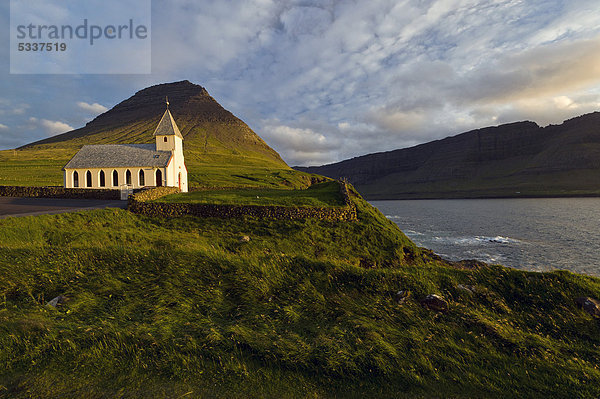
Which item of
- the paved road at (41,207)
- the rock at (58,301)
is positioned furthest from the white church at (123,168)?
the rock at (58,301)

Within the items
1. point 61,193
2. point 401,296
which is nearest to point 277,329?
point 401,296

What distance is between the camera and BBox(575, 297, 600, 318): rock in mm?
6164

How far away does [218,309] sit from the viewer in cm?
649

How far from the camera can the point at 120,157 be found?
43.2 metres

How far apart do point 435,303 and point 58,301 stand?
10066 millimetres

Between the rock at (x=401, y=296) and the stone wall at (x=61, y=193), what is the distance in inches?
1398

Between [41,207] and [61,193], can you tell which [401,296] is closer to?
[41,207]

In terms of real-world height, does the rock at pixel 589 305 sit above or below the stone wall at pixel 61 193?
below

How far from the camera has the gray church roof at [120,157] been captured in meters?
42.0

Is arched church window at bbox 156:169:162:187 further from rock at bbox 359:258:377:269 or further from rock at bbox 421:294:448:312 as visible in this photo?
rock at bbox 421:294:448:312

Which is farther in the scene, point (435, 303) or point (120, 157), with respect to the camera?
point (120, 157)

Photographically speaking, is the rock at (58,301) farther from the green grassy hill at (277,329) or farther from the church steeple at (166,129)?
the church steeple at (166,129)

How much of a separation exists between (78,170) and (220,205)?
3659 centimetres

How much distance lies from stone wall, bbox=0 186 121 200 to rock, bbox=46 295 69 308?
97.5 feet
